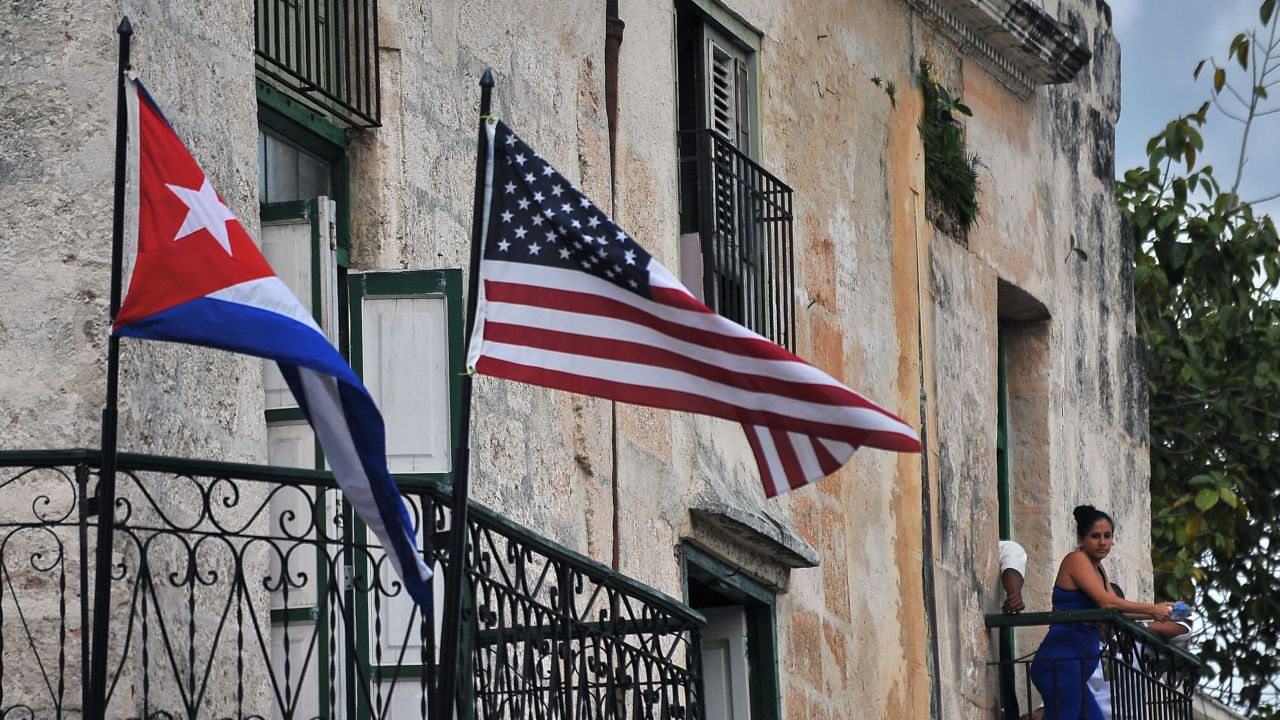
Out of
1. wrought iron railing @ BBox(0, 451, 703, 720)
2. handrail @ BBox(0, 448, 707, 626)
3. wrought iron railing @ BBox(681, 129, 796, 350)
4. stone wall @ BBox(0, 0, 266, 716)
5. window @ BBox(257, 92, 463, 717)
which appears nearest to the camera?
handrail @ BBox(0, 448, 707, 626)

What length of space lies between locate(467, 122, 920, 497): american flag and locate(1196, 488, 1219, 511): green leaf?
10.7m

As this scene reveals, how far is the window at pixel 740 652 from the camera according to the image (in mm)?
12219

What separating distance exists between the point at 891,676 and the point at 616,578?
5021 millimetres

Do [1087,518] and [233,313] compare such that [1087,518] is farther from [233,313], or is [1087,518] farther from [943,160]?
[233,313]

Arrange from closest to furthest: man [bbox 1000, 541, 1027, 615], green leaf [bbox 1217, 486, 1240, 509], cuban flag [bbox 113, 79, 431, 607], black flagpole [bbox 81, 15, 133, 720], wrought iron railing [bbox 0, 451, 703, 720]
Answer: cuban flag [bbox 113, 79, 431, 607]
black flagpole [bbox 81, 15, 133, 720]
wrought iron railing [bbox 0, 451, 703, 720]
man [bbox 1000, 541, 1027, 615]
green leaf [bbox 1217, 486, 1240, 509]

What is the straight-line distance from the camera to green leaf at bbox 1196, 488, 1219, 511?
17641 millimetres

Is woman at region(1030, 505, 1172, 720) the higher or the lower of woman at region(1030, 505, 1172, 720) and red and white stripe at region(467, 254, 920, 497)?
the lower

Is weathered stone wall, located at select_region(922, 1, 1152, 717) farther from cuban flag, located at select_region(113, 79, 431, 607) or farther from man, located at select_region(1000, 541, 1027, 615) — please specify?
cuban flag, located at select_region(113, 79, 431, 607)

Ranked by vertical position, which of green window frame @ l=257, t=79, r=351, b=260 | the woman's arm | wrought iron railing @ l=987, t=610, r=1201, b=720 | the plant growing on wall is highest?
the plant growing on wall

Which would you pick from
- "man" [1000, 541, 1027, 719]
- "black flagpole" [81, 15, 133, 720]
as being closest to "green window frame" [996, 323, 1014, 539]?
"man" [1000, 541, 1027, 719]

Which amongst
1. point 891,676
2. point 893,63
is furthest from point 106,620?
point 893,63

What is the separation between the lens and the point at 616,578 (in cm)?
871

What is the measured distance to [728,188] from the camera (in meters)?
12.3

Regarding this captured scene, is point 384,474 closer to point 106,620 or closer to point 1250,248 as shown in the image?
point 106,620
